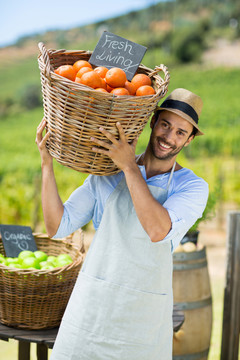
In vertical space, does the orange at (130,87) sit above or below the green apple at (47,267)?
above

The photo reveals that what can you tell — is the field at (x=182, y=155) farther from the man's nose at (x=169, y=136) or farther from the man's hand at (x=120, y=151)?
the man's hand at (x=120, y=151)

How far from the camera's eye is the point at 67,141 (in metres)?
1.35

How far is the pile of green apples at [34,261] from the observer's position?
1.83 meters

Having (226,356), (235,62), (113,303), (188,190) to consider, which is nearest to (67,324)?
(113,303)

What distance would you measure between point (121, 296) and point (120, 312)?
0.05m

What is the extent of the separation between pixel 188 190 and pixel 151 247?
0.22 metres

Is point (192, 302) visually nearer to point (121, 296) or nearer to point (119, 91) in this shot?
point (121, 296)

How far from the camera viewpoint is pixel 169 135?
57.7 inches

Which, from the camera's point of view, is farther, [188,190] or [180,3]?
[180,3]

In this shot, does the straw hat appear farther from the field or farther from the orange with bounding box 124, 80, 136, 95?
the field

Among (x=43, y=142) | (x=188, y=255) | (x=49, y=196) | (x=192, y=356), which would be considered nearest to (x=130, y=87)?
(x=43, y=142)

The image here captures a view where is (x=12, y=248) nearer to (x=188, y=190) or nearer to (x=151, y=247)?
(x=151, y=247)

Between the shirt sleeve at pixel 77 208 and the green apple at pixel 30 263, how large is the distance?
289 mm

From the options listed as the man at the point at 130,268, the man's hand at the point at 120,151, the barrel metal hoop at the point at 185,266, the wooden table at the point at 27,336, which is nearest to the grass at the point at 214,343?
the barrel metal hoop at the point at 185,266
